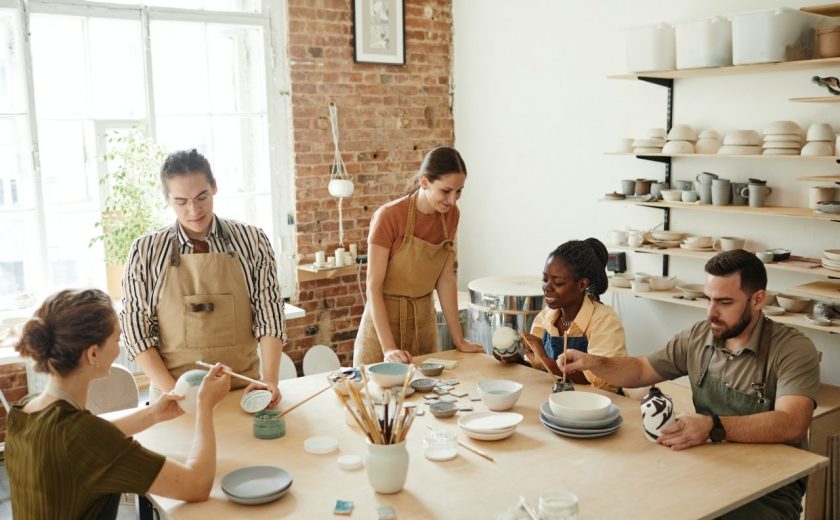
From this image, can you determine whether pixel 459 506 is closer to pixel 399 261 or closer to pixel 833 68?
pixel 399 261

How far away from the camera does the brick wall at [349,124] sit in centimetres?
532

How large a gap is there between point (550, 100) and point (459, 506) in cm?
385

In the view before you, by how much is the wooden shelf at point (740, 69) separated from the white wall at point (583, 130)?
0.27 ft

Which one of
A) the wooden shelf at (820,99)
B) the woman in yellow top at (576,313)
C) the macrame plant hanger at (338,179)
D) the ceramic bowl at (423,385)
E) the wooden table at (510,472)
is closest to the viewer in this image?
the wooden table at (510,472)

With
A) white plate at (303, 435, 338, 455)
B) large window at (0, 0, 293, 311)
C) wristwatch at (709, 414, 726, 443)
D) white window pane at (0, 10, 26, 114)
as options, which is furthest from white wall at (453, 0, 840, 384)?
white window pane at (0, 10, 26, 114)

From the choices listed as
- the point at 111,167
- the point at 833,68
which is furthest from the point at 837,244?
the point at 111,167

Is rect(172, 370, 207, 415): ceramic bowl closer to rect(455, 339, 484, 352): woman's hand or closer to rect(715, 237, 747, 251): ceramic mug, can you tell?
rect(455, 339, 484, 352): woman's hand

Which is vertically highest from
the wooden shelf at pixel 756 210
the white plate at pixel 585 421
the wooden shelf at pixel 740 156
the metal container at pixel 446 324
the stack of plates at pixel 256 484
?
the wooden shelf at pixel 740 156

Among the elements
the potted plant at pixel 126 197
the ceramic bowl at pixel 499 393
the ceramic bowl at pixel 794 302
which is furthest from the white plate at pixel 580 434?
the potted plant at pixel 126 197

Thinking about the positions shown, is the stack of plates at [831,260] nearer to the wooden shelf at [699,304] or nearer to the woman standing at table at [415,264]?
the wooden shelf at [699,304]

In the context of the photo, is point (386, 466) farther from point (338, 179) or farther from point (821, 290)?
point (338, 179)

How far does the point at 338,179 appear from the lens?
5453mm

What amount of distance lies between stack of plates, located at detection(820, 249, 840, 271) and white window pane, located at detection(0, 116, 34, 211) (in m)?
4.24

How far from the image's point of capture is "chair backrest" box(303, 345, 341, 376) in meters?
4.95
